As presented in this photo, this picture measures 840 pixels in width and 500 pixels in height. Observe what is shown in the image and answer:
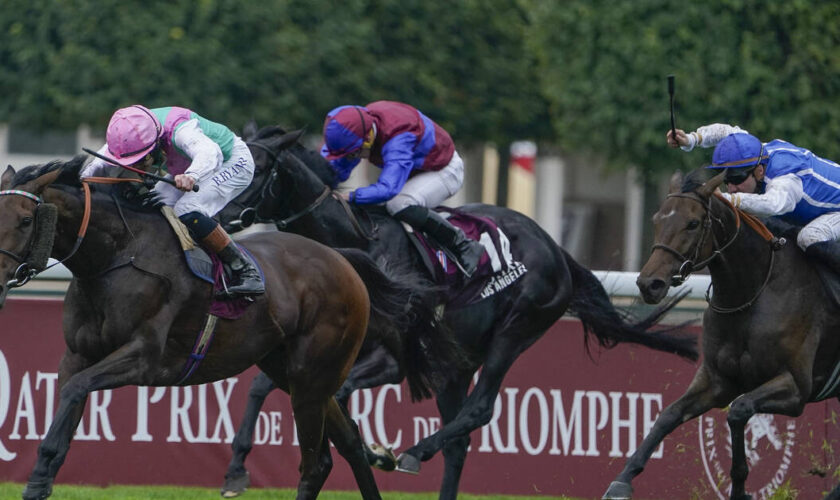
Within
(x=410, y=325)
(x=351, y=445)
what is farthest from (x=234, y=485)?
(x=410, y=325)

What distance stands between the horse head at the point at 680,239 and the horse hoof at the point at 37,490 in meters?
2.40

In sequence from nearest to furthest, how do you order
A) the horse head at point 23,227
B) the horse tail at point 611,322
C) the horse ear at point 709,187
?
the horse head at point 23,227, the horse ear at point 709,187, the horse tail at point 611,322

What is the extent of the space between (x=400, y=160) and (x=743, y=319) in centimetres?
190

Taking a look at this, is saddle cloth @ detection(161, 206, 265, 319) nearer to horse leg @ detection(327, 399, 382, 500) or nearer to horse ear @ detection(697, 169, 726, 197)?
horse leg @ detection(327, 399, 382, 500)

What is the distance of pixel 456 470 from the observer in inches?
291

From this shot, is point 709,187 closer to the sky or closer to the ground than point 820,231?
closer to the sky

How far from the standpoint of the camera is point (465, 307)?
24.7 ft

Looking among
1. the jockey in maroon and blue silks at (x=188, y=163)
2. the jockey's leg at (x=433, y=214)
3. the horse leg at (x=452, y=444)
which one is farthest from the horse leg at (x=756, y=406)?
the jockey in maroon and blue silks at (x=188, y=163)

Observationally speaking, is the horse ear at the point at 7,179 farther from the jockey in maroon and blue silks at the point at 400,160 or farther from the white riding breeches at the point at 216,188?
the jockey in maroon and blue silks at the point at 400,160

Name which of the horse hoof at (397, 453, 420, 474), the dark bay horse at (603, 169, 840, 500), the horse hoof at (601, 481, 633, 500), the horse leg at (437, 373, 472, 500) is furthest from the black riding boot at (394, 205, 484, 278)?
the horse hoof at (601, 481, 633, 500)

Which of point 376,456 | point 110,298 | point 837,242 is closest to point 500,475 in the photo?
point 376,456

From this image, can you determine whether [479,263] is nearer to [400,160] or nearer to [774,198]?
[400,160]

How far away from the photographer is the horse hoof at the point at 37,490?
5199 millimetres

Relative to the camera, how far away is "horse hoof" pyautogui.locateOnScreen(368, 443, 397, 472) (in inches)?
268
